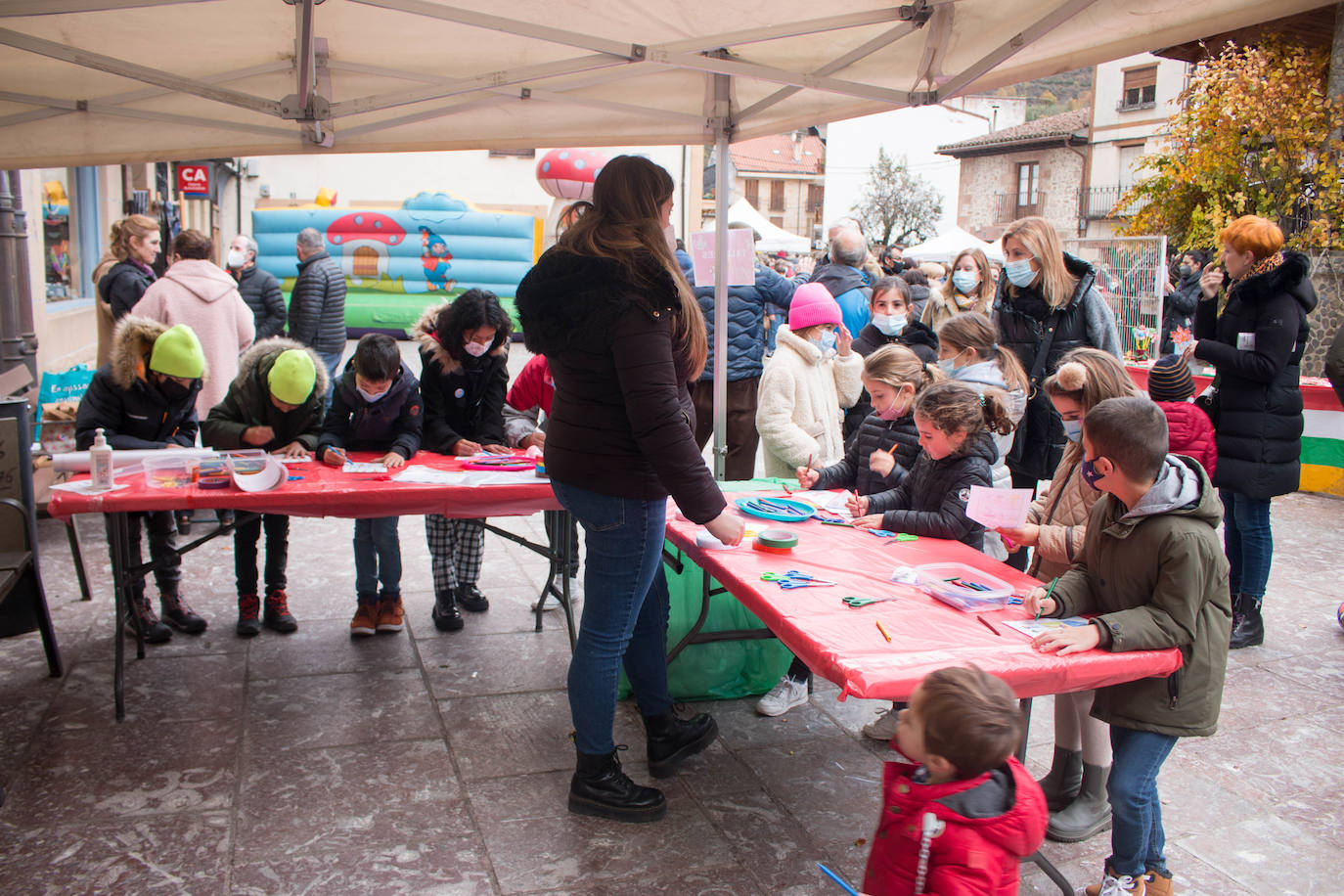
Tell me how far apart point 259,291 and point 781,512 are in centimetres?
558

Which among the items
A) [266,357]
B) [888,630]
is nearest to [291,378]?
[266,357]

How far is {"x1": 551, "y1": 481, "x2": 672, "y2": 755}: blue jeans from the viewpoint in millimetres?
2668

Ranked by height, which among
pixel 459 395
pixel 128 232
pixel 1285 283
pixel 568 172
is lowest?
pixel 459 395

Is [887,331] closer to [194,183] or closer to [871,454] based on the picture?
[871,454]

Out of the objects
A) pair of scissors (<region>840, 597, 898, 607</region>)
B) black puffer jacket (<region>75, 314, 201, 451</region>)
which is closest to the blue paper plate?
pair of scissors (<region>840, 597, 898, 607</region>)

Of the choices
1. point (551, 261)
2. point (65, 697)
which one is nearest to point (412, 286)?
point (65, 697)

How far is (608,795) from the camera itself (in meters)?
2.85

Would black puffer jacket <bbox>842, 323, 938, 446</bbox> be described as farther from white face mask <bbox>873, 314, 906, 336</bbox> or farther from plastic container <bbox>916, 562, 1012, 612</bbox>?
plastic container <bbox>916, 562, 1012, 612</bbox>

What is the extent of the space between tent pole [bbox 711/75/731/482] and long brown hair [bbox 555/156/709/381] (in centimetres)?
186

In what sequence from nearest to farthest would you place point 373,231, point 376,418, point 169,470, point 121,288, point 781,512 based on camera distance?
point 781,512
point 169,470
point 376,418
point 121,288
point 373,231

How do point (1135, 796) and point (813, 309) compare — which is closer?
point (1135, 796)

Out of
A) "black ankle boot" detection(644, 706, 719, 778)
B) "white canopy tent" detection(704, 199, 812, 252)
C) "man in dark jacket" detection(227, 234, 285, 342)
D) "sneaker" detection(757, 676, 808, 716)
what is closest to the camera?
"black ankle boot" detection(644, 706, 719, 778)

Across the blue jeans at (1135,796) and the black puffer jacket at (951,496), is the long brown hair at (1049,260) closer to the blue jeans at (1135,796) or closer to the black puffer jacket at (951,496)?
the black puffer jacket at (951,496)

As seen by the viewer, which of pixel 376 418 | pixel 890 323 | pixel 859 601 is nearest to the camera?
pixel 859 601
